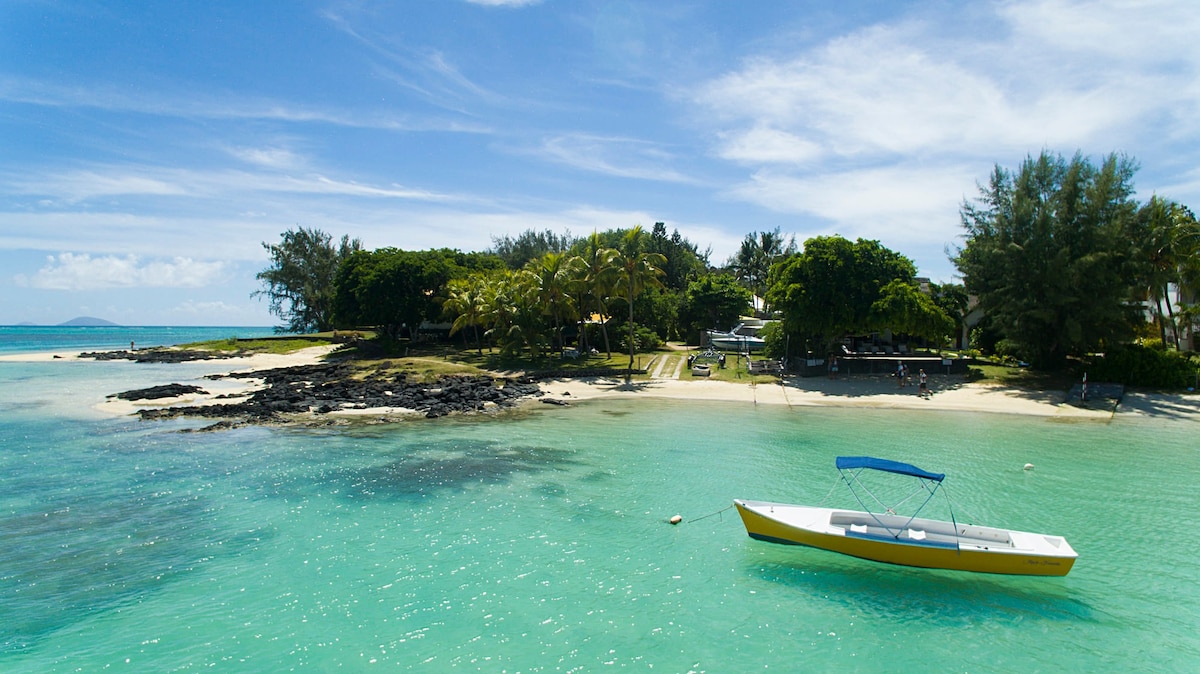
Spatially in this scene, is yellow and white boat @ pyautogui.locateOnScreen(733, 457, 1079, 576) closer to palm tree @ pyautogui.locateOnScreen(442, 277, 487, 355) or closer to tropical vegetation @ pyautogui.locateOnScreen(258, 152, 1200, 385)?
tropical vegetation @ pyautogui.locateOnScreen(258, 152, 1200, 385)

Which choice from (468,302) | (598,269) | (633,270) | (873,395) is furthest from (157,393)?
(873,395)

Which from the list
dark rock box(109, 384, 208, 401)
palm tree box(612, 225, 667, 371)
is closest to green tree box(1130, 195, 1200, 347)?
palm tree box(612, 225, 667, 371)

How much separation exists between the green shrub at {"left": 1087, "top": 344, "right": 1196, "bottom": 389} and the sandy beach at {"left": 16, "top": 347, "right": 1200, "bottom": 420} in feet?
4.83

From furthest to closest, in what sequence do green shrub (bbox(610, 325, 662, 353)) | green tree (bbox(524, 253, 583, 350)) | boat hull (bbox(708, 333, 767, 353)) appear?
green shrub (bbox(610, 325, 662, 353)) < boat hull (bbox(708, 333, 767, 353)) < green tree (bbox(524, 253, 583, 350))

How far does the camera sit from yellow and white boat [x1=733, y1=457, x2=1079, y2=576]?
42.8 ft

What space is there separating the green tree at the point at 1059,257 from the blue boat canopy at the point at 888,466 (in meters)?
29.2

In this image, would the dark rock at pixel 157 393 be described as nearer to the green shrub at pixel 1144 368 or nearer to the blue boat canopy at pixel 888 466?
the blue boat canopy at pixel 888 466

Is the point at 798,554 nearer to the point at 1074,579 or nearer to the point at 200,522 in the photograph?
the point at 1074,579

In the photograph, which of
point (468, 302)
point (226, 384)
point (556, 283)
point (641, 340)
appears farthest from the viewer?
point (641, 340)

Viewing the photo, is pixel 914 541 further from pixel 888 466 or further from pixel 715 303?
pixel 715 303

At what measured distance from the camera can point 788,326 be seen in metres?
41.6

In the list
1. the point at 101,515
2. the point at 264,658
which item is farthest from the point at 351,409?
the point at 264,658

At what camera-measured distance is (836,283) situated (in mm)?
39969

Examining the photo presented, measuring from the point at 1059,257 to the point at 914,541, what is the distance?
→ 30846mm
